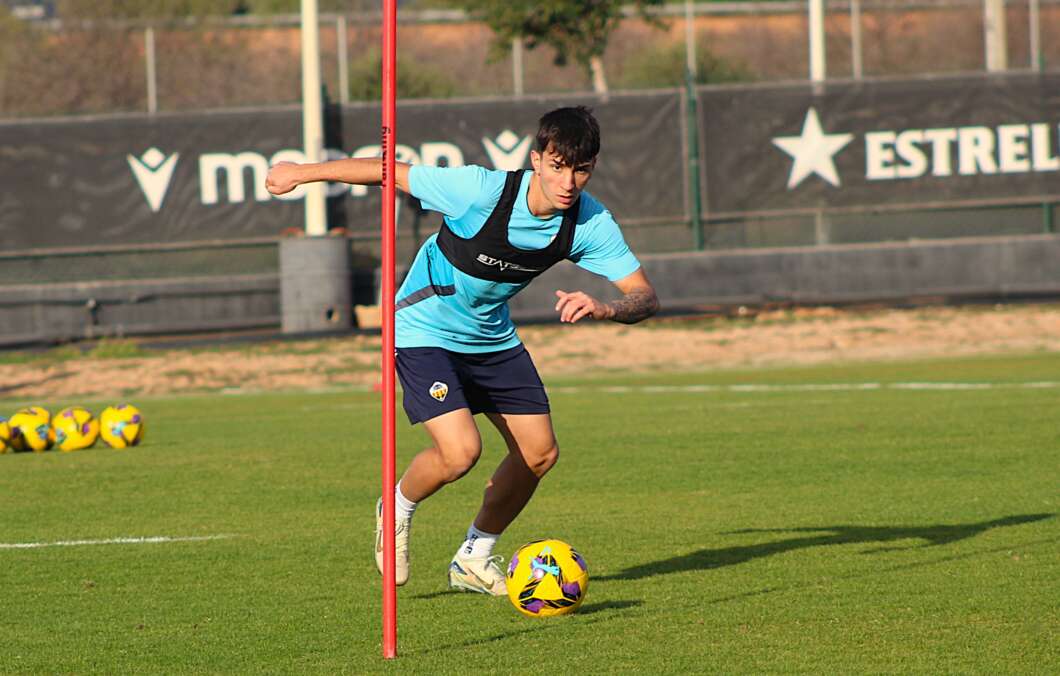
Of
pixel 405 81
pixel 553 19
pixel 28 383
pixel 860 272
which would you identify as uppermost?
pixel 405 81

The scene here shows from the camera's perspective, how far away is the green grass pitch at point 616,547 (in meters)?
6.30

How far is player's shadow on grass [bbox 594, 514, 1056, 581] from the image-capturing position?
7.95m

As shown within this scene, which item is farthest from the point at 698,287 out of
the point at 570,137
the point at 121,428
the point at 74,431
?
the point at 570,137

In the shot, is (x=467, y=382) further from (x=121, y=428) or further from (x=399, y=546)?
(x=121, y=428)

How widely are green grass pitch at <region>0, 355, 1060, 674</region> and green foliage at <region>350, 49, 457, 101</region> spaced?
26460mm

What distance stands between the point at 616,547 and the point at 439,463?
62.4 inches

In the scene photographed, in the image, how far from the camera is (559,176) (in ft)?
22.3

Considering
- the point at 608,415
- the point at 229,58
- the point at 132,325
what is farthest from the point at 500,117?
the point at 229,58

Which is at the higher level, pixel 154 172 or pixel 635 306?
pixel 154 172

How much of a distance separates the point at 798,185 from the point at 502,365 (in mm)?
16912

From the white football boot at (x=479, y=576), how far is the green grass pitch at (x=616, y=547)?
7cm

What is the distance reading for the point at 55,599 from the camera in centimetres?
745

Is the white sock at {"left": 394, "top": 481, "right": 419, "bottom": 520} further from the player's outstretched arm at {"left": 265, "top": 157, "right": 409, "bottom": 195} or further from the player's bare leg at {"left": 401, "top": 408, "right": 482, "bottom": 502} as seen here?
the player's outstretched arm at {"left": 265, "top": 157, "right": 409, "bottom": 195}

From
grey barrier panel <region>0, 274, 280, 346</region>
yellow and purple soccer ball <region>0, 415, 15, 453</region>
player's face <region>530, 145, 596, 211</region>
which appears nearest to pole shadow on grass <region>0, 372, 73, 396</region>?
grey barrier panel <region>0, 274, 280, 346</region>
